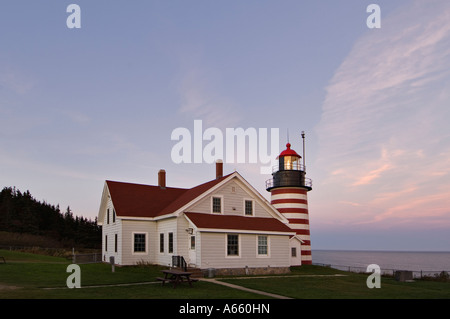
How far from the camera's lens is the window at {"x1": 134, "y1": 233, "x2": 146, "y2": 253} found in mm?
28053

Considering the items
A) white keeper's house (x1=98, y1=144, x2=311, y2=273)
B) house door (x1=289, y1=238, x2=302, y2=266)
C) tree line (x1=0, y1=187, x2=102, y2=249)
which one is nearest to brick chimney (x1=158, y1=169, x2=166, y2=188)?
white keeper's house (x1=98, y1=144, x2=311, y2=273)

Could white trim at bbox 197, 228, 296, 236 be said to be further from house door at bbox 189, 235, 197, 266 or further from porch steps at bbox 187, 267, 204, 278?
porch steps at bbox 187, 267, 204, 278

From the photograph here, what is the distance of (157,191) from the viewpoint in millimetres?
32469

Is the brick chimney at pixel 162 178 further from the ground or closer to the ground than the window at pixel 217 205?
further from the ground

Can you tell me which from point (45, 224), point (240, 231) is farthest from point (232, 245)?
point (45, 224)

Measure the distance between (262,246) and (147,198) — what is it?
9754 mm

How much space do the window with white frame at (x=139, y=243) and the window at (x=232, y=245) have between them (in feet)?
21.5

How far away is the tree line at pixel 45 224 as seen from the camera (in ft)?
216

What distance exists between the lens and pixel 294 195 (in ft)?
110

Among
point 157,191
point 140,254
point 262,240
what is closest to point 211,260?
point 262,240
